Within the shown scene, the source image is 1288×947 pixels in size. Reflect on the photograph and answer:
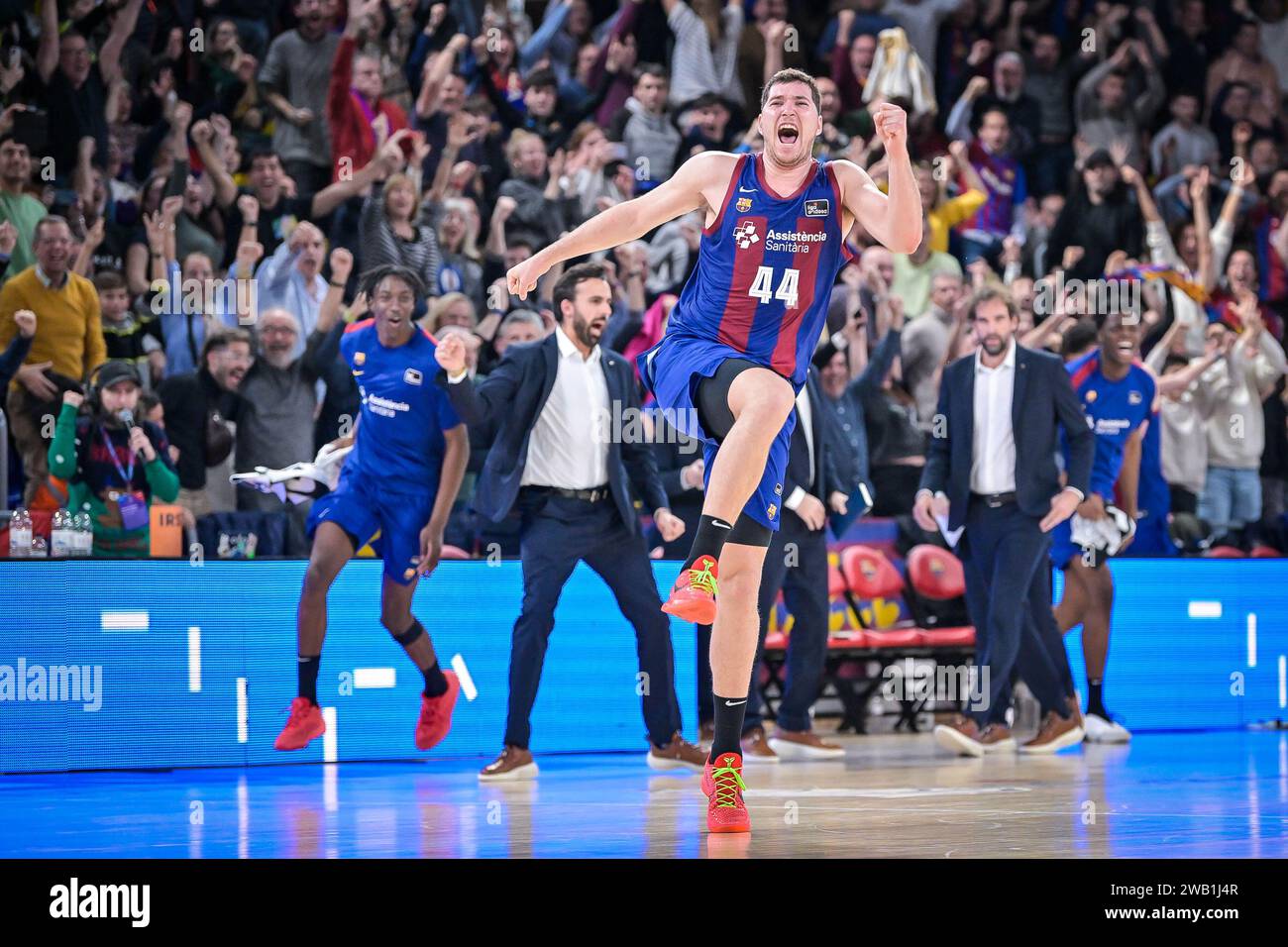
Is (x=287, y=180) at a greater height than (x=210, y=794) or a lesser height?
greater

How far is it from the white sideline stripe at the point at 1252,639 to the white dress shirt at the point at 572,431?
16.3 feet

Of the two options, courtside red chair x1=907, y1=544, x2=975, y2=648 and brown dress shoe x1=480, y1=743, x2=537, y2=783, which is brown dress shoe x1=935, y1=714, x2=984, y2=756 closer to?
courtside red chair x1=907, y1=544, x2=975, y2=648

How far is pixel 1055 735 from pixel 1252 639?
2346 mm

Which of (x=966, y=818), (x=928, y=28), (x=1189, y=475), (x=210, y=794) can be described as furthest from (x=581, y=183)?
(x=966, y=818)

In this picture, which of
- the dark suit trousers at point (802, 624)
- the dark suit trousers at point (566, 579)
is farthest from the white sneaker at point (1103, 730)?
the dark suit trousers at point (566, 579)

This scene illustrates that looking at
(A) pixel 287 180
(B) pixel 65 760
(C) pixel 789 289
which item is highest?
(A) pixel 287 180

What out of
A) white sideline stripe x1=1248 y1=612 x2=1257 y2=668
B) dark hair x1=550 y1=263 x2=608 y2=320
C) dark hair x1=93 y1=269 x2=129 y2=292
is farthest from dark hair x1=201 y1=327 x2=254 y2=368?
white sideline stripe x1=1248 y1=612 x2=1257 y2=668

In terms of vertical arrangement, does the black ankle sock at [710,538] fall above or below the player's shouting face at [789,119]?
below

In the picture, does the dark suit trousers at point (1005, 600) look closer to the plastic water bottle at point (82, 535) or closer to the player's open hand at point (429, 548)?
the player's open hand at point (429, 548)

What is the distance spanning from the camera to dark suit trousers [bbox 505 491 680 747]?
7.46 m

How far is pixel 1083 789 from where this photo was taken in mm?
6453

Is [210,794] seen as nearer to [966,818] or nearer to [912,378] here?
[966,818]

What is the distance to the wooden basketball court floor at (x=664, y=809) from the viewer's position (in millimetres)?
4477

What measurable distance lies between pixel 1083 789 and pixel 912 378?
549cm
